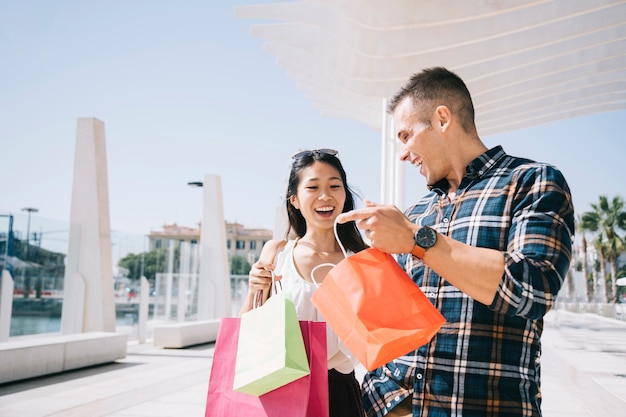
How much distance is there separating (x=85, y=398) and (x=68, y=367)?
7.46ft

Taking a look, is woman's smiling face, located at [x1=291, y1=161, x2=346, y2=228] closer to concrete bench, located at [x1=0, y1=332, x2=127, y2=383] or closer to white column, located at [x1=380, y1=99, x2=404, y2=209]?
concrete bench, located at [x1=0, y1=332, x2=127, y2=383]

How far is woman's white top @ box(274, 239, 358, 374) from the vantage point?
2398 millimetres

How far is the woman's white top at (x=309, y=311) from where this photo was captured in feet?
7.87

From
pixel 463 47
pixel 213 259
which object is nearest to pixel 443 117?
pixel 463 47

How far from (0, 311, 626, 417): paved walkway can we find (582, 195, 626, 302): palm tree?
31354 mm

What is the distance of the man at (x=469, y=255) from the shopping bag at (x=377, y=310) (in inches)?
4.1

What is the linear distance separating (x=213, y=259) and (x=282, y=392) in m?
16.4

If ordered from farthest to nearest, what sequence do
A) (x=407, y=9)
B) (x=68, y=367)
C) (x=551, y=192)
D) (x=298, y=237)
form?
A: (x=407, y=9) < (x=68, y=367) < (x=298, y=237) < (x=551, y=192)

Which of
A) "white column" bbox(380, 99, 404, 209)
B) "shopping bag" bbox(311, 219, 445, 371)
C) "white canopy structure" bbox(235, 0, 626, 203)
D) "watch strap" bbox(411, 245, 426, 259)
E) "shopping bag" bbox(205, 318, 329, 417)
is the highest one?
"white canopy structure" bbox(235, 0, 626, 203)

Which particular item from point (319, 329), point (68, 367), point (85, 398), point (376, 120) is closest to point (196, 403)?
point (85, 398)

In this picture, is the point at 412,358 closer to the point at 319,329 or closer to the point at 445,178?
the point at 319,329

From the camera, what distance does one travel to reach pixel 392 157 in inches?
612

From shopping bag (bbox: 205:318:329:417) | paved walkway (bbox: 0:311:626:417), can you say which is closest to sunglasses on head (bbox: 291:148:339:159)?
shopping bag (bbox: 205:318:329:417)

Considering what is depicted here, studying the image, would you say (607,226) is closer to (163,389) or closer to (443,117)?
(163,389)
